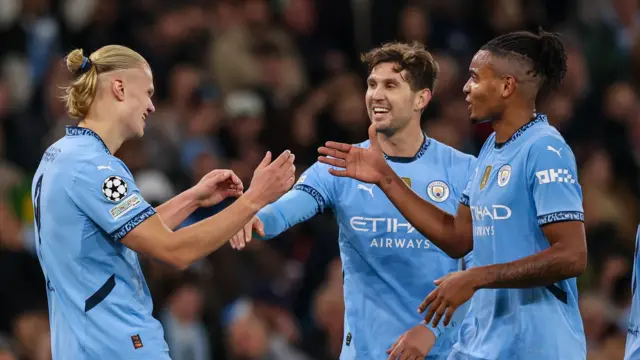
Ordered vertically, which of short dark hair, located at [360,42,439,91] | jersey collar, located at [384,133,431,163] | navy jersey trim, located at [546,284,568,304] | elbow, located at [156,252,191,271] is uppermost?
short dark hair, located at [360,42,439,91]

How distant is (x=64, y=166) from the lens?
5.26 meters

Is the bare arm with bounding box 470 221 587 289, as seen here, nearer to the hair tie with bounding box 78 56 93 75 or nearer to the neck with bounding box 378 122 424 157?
the neck with bounding box 378 122 424 157

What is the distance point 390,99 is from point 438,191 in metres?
0.60

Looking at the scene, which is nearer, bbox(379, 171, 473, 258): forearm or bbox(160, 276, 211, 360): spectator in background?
bbox(379, 171, 473, 258): forearm

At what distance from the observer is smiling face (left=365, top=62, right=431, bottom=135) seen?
6.65 meters

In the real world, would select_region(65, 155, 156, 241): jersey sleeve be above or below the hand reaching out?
above

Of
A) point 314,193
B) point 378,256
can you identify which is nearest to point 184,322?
point 314,193

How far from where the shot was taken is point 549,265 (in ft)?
16.5

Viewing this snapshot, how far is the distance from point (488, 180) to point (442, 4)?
8.18m

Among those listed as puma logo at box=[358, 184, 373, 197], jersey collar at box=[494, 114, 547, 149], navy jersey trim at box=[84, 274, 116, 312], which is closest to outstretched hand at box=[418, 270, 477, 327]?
jersey collar at box=[494, 114, 547, 149]

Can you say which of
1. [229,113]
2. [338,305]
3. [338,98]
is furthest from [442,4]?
[338,305]

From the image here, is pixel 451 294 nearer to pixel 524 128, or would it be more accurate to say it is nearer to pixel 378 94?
pixel 524 128

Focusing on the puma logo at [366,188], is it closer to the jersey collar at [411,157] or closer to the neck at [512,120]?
the jersey collar at [411,157]

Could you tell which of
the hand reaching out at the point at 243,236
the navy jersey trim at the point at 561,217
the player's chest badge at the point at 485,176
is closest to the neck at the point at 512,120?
the player's chest badge at the point at 485,176
